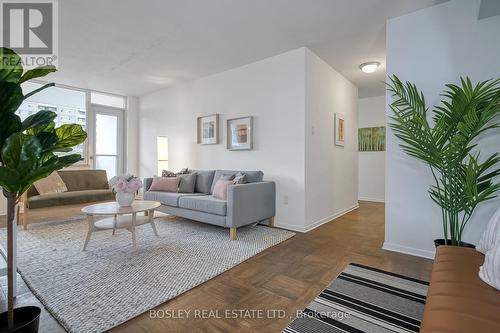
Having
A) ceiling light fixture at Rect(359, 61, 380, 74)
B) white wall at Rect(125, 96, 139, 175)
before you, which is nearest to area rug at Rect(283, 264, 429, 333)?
ceiling light fixture at Rect(359, 61, 380, 74)

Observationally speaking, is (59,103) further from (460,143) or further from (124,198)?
(460,143)

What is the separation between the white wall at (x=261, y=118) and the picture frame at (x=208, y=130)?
0.09 meters

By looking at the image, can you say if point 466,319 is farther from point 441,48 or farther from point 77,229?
point 77,229

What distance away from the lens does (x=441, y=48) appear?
8.04ft

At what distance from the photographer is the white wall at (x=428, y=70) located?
7.39 ft

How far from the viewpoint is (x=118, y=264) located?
229 centimetres

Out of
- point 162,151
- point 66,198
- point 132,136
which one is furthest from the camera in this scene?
point 132,136

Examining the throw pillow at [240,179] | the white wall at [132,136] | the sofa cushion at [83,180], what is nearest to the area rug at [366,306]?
the throw pillow at [240,179]

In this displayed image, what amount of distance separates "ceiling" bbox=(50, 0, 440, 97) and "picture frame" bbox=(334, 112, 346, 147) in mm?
809

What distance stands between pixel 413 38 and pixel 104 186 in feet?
17.7

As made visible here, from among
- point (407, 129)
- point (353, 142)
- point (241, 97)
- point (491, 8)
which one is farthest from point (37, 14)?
point (353, 142)

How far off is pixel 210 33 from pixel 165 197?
2421 millimetres

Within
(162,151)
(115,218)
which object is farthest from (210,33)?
(162,151)

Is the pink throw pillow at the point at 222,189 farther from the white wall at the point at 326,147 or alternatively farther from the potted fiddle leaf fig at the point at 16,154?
the potted fiddle leaf fig at the point at 16,154
